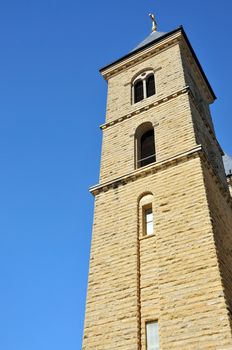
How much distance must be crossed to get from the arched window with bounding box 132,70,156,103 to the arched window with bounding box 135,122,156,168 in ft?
7.64

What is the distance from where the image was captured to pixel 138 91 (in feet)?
63.8

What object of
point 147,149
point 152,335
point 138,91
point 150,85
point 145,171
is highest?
point 150,85

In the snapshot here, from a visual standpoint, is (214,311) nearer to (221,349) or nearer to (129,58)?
(221,349)

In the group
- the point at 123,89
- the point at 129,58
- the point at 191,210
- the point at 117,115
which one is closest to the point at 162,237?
the point at 191,210

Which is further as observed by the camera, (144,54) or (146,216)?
(144,54)

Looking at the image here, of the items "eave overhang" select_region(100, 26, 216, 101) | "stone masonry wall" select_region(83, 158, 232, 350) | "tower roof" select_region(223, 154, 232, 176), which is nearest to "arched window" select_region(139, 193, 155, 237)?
"stone masonry wall" select_region(83, 158, 232, 350)

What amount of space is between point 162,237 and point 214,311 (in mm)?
2891

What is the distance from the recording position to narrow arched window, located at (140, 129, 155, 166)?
51.2 ft

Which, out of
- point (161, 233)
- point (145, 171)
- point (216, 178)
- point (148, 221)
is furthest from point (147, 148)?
point (161, 233)

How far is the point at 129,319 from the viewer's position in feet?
33.6

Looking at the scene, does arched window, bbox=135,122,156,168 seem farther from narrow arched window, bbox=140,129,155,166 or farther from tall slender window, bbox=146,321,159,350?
tall slender window, bbox=146,321,159,350

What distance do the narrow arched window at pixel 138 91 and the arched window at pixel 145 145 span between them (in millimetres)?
Answer: 2506

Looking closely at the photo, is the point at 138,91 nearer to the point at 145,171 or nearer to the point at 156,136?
the point at 156,136

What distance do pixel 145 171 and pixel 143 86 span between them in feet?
22.3
